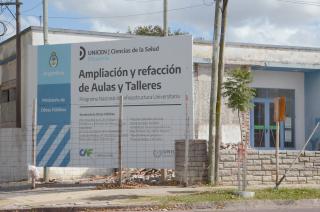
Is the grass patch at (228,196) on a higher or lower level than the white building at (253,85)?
lower

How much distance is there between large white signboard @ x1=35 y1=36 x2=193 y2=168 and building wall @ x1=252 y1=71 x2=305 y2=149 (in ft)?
34.6

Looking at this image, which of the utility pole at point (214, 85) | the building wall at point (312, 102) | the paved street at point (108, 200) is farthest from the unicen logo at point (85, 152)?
the building wall at point (312, 102)

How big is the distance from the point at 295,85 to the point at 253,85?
8.13 ft

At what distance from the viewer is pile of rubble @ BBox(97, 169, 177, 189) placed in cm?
1630

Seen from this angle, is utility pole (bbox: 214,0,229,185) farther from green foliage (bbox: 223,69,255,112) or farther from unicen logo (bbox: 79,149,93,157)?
unicen logo (bbox: 79,149,93,157)

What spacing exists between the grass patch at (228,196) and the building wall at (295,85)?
1279cm

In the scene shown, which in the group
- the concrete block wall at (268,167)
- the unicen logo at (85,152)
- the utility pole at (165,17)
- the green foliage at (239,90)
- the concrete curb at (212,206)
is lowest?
the concrete curb at (212,206)

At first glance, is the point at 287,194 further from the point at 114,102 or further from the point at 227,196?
the point at 114,102

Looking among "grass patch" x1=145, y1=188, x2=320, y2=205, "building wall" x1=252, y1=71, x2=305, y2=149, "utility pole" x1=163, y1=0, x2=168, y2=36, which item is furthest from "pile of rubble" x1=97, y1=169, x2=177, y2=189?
"building wall" x1=252, y1=71, x2=305, y2=149

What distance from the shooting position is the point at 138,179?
58.7 ft

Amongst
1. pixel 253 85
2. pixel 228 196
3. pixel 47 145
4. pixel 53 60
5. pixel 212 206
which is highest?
A: pixel 53 60

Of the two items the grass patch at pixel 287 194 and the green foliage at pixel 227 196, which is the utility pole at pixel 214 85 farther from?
the grass patch at pixel 287 194

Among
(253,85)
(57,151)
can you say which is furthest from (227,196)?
(253,85)

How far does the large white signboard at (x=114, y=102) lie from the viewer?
1722 centimetres
